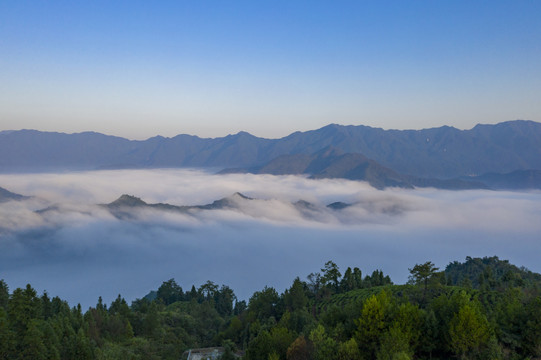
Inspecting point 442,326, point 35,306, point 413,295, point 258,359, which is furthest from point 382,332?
point 35,306

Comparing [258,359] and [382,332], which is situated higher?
[382,332]

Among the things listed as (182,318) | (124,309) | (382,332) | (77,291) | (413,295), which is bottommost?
(77,291)

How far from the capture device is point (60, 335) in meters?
38.8

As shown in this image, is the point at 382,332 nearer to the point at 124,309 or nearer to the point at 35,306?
the point at 35,306

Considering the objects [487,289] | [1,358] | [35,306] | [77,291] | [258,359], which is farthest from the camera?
[77,291]

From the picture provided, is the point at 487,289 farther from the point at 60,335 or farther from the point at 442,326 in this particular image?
the point at 60,335

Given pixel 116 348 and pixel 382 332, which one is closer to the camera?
pixel 382 332

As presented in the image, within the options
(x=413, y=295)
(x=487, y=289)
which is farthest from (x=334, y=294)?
(x=487, y=289)

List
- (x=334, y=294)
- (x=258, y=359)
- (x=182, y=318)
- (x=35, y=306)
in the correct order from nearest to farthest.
→ (x=258, y=359) → (x=35, y=306) → (x=182, y=318) → (x=334, y=294)

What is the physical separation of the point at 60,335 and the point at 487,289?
6353cm

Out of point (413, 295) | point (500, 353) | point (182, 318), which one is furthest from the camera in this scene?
point (182, 318)

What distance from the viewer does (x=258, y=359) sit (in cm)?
3759

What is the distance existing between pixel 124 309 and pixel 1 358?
31.1m

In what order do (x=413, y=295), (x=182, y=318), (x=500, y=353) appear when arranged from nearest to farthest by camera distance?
(x=500, y=353) → (x=413, y=295) → (x=182, y=318)
